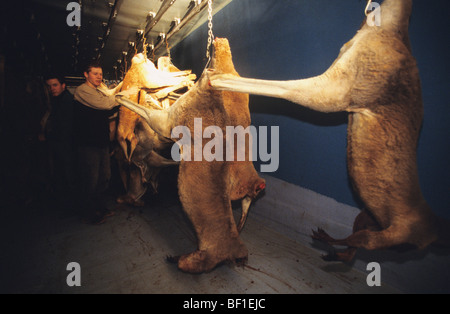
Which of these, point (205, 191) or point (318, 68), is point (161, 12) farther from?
point (205, 191)

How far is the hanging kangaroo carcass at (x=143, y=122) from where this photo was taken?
2.96 metres

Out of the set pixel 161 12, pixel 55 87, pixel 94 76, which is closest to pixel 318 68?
pixel 161 12

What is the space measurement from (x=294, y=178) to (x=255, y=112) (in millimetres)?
1271

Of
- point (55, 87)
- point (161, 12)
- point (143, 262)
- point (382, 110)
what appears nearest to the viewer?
point (382, 110)

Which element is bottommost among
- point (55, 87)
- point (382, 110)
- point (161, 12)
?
point (382, 110)

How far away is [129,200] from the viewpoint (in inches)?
148

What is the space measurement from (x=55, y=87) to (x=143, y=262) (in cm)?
353

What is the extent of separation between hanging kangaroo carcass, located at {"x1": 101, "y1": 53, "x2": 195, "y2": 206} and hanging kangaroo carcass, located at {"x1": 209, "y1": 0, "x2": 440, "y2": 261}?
1.81 metres

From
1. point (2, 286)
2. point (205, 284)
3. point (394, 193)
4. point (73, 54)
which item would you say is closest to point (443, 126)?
point (394, 193)

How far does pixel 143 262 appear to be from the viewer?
2.27 m

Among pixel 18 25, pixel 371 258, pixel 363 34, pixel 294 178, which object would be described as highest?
pixel 18 25

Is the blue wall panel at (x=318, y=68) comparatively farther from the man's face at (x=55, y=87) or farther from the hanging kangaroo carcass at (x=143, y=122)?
the man's face at (x=55, y=87)

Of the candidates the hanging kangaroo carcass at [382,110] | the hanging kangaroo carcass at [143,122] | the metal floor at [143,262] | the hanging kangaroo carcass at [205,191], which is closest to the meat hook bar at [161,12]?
the hanging kangaroo carcass at [143,122]
